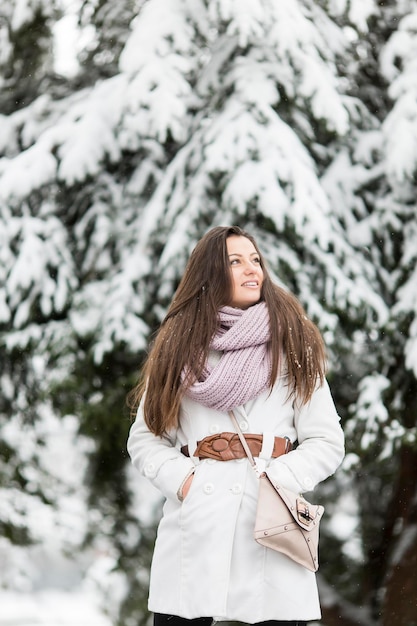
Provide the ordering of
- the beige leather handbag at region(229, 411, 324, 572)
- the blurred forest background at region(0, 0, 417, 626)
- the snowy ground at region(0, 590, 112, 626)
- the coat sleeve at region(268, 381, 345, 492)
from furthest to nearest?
the snowy ground at region(0, 590, 112, 626), the blurred forest background at region(0, 0, 417, 626), the coat sleeve at region(268, 381, 345, 492), the beige leather handbag at region(229, 411, 324, 572)

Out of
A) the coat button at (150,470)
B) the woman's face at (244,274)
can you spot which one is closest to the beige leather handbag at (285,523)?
the coat button at (150,470)

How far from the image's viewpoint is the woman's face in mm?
2785

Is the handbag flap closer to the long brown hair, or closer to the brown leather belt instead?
the brown leather belt

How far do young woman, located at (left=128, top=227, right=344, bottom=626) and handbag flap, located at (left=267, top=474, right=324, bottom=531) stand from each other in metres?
0.05

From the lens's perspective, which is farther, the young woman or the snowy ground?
the snowy ground

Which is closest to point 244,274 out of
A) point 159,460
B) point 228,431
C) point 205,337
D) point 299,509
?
point 205,337

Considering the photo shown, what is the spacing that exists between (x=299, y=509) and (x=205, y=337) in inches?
22.0

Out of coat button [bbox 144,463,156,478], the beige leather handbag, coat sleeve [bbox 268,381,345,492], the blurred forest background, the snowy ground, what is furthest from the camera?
the snowy ground

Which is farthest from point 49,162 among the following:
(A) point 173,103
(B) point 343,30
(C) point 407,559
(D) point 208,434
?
(C) point 407,559

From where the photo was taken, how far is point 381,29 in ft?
19.4

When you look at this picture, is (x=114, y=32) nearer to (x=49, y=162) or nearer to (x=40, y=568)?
(x=49, y=162)

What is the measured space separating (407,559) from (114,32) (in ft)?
12.3

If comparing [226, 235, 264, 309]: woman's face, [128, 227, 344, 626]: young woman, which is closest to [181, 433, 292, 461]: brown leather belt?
[128, 227, 344, 626]: young woman

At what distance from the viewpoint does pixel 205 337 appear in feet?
8.96
